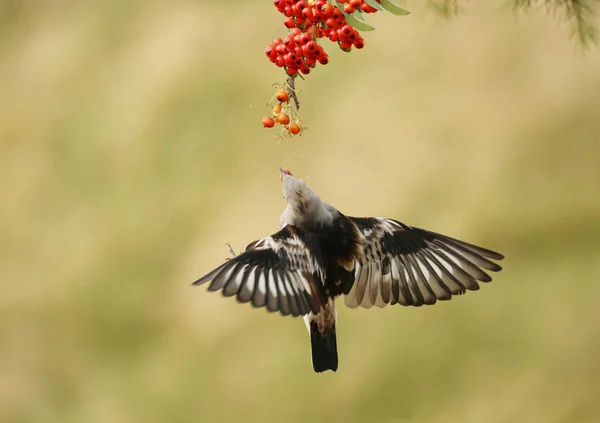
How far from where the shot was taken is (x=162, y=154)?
8.18ft

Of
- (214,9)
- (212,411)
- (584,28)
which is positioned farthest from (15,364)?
(584,28)

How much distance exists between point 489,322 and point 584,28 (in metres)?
0.96

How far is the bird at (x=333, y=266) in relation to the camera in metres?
1.10

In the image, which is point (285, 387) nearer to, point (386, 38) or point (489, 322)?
point (489, 322)

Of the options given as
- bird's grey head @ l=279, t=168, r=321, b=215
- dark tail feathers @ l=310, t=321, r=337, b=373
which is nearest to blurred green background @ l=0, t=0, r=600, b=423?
dark tail feathers @ l=310, t=321, r=337, b=373

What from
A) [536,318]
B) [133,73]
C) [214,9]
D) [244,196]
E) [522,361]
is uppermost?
[214,9]

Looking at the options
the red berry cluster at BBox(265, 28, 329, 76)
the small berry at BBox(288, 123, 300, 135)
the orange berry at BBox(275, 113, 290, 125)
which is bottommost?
the small berry at BBox(288, 123, 300, 135)

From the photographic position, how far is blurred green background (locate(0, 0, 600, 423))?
2.12m

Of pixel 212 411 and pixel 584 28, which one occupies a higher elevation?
pixel 584 28

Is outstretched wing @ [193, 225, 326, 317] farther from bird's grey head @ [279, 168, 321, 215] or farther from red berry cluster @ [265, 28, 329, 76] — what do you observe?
red berry cluster @ [265, 28, 329, 76]

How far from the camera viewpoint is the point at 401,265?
1.30m

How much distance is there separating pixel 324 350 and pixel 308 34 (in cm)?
63

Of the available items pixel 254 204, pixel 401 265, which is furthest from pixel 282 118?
pixel 254 204

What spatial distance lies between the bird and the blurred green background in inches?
37.8
